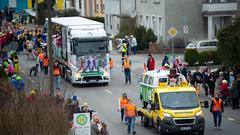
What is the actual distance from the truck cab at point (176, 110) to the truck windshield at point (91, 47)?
506 inches

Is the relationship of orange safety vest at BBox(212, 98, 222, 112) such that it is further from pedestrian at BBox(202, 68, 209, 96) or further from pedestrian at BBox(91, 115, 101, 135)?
pedestrian at BBox(202, 68, 209, 96)

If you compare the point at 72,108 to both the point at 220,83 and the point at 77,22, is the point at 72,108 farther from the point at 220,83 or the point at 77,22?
the point at 77,22

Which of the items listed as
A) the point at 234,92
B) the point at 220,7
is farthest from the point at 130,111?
the point at 220,7

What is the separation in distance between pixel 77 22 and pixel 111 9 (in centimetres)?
3150

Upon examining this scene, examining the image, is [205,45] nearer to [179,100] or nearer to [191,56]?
[191,56]

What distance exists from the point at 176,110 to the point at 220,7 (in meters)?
33.4

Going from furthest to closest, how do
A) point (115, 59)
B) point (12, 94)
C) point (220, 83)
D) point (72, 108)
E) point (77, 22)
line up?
point (115, 59) → point (77, 22) → point (220, 83) → point (72, 108) → point (12, 94)

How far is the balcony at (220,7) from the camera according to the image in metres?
58.8

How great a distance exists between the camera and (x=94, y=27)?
41.2m

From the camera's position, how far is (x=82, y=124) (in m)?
20.8

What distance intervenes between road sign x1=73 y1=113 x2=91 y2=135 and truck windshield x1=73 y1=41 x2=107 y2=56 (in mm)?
19719

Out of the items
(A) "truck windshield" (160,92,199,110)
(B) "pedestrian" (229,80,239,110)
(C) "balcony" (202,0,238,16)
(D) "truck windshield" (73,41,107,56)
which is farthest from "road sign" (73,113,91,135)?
(C) "balcony" (202,0,238,16)

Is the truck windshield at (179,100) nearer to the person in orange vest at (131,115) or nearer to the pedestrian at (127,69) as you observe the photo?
the person in orange vest at (131,115)

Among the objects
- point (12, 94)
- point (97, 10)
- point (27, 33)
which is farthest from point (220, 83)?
point (97, 10)
